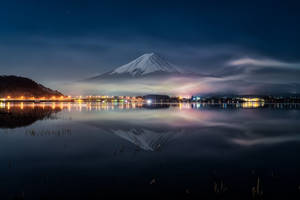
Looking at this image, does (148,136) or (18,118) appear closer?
(148,136)

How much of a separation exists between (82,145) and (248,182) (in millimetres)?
10687

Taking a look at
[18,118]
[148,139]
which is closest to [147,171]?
[148,139]

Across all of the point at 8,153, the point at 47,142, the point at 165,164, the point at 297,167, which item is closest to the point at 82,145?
the point at 47,142

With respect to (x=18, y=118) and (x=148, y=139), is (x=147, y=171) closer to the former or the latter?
(x=148, y=139)

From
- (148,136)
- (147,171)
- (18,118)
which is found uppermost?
(18,118)

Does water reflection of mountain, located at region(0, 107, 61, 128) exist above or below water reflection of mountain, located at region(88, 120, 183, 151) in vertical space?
above

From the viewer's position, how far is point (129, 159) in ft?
40.6

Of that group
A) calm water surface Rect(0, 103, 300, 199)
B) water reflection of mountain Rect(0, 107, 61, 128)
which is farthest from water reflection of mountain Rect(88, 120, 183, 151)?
water reflection of mountain Rect(0, 107, 61, 128)

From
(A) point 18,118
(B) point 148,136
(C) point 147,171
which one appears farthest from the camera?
(A) point 18,118

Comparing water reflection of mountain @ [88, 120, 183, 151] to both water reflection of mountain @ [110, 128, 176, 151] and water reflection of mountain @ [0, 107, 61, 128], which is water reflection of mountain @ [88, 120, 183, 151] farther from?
water reflection of mountain @ [0, 107, 61, 128]

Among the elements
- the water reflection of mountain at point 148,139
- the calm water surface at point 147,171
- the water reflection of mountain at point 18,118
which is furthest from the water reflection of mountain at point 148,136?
the water reflection of mountain at point 18,118

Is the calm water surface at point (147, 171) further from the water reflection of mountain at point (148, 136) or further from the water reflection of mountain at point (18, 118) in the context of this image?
the water reflection of mountain at point (18, 118)

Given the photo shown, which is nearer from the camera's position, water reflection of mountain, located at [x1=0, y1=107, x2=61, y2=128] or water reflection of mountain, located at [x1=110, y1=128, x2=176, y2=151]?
water reflection of mountain, located at [x1=110, y1=128, x2=176, y2=151]

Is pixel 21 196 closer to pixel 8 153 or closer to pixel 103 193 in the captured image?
pixel 103 193
